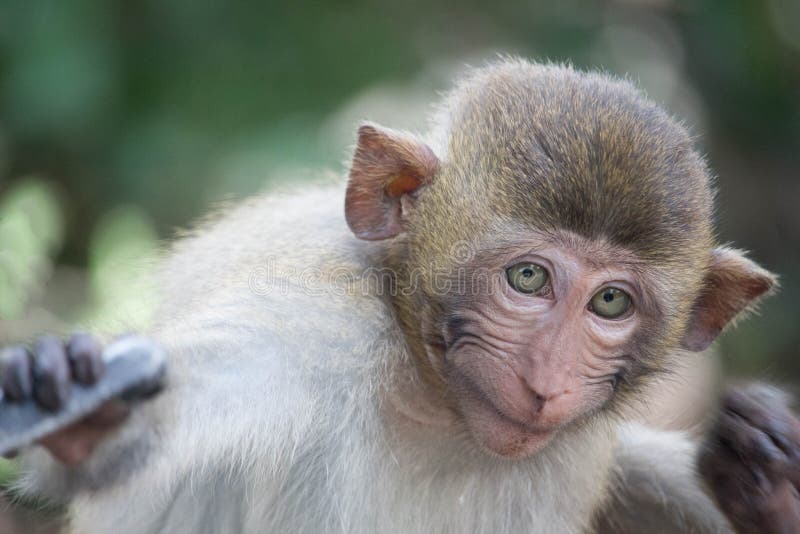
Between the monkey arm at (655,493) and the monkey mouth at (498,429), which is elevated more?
the monkey mouth at (498,429)

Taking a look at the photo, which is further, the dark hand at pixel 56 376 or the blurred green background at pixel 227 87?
the blurred green background at pixel 227 87

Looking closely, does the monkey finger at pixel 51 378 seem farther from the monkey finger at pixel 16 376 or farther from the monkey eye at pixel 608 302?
the monkey eye at pixel 608 302

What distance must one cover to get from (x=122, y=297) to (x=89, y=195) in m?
2.36

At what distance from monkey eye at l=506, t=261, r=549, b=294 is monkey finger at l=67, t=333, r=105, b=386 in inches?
57.5

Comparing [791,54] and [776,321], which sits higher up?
[791,54]

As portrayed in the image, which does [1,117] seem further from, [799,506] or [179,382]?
[799,506]

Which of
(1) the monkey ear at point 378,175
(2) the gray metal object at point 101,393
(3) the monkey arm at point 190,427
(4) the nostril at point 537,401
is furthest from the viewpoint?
(1) the monkey ear at point 378,175

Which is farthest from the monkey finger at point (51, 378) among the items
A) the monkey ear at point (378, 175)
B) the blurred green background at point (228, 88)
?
the blurred green background at point (228, 88)

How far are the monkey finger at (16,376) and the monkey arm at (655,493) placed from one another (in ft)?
9.59

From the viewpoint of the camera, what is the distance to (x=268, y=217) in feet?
15.2

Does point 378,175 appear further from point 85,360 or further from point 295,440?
point 85,360

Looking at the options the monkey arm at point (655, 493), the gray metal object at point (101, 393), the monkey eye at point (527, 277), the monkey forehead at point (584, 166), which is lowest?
the monkey arm at point (655, 493)

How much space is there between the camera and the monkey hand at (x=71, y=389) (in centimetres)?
252

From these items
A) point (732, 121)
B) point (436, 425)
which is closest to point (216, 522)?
point (436, 425)
